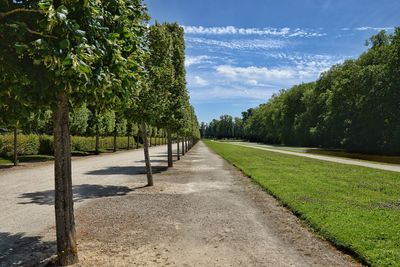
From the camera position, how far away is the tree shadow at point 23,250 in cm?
622

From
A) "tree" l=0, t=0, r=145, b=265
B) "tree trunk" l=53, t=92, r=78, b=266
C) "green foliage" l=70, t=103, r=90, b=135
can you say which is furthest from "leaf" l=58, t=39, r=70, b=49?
"green foliage" l=70, t=103, r=90, b=135

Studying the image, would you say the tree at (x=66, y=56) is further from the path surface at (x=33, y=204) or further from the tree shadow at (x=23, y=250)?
the path surface at (x=33, y=204)

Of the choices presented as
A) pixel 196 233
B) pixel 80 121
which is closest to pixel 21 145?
pixel 80 121

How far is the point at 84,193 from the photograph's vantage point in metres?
13.5

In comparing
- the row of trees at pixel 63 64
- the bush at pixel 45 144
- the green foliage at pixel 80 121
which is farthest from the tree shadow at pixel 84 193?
the green foliage at pixel 80 121

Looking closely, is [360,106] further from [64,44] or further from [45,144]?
[64,44]

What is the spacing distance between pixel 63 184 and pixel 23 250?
73.4 inches

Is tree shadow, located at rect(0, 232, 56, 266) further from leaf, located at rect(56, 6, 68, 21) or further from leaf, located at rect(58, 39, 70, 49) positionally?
leaf, located at rect(56, 6, 68, 21)

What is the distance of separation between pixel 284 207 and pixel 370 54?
57.8m

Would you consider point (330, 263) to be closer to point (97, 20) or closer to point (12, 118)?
point (97, 20)

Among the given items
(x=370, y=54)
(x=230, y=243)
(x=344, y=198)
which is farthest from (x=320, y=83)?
(x=230, y=243)

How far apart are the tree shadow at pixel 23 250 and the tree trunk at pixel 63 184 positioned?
0.56m

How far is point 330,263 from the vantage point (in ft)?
20.7

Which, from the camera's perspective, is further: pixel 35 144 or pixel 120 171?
pixel 35 144
